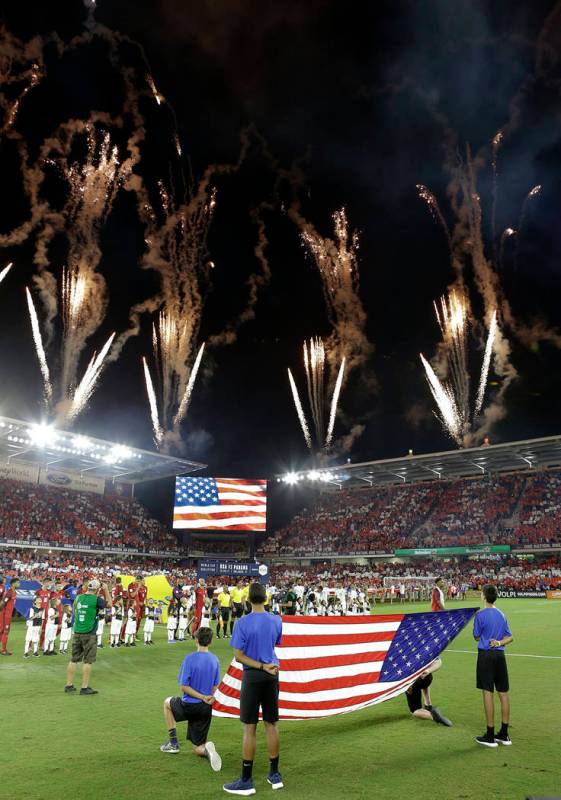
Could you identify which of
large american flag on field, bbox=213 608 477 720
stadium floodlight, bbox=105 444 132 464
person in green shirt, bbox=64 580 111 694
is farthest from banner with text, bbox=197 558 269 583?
large american flag on field, bbox=213 608 477 720

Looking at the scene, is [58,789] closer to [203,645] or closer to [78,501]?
[203,645]

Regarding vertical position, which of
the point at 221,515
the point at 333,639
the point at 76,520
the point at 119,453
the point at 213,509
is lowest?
the point at 333,639

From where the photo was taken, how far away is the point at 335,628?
8.04 metres

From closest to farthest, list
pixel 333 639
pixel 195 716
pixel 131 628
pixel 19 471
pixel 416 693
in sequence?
pixel 195 716, pixel 333 639, pixel 416 693, pixel 131 628, pixel 19 471

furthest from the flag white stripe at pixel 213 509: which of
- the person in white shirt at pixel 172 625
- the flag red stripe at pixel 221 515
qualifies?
the person in white shirt at pixel 172 625

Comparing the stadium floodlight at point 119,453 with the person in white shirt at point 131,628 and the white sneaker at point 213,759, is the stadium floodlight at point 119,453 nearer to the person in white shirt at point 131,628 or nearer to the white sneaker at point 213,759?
the person in white shirt at point 131,628

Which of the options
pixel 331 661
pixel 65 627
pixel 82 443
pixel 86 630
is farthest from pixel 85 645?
pixel 82 443

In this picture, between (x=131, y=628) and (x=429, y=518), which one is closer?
(x=131, y=628)

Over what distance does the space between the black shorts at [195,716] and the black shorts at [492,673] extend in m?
3.49

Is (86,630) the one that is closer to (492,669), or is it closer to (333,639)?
(333,639)

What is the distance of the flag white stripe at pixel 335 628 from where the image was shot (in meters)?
7.66

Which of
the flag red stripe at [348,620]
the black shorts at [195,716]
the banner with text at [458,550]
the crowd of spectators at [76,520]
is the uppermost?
the crowd of spectators at [76,520]

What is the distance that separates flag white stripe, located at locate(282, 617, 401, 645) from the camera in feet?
25.1

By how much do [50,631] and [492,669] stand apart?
526 inches
